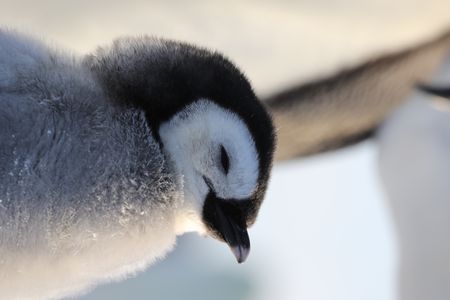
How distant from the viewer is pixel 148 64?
0.39 metres

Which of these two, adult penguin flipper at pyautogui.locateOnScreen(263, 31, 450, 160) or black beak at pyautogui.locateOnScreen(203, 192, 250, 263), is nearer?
black beak at pyautogui.locateOnScreen(203, 192, 250, 263)

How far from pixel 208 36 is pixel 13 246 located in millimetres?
374

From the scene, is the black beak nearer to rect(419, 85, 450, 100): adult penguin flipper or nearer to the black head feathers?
the black head feathers

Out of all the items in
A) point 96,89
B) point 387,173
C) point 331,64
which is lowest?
point 387,173

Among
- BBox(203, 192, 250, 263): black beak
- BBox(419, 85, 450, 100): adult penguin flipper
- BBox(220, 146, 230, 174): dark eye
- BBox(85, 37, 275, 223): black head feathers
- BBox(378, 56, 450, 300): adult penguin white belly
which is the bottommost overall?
BBox(378, 56, 450, 300): adult penguin white belly

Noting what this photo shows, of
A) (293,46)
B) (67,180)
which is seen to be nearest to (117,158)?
(67,180)

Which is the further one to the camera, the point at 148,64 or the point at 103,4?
the point at 103,4

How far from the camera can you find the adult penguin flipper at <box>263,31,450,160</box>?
2.49 ft

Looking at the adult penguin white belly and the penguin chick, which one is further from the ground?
the penguin chick

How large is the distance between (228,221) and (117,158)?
6cm

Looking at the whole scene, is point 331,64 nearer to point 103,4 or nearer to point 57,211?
point 103,4

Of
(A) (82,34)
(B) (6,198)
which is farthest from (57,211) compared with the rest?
(A) (82,34)

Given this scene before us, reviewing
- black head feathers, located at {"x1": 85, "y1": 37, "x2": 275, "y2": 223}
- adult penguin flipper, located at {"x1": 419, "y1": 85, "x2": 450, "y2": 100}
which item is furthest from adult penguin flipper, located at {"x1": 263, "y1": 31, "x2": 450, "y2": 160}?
black head feathers, located at {"x1": 85, "y1": 37, "x2": 275, "y2": 223}

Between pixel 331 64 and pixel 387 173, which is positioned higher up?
Answer: pixel 331 64
